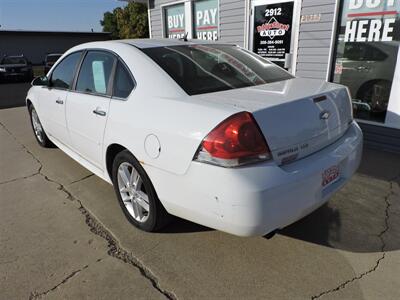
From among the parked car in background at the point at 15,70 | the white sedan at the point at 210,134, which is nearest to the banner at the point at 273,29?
the white sedan at the point at 210,134


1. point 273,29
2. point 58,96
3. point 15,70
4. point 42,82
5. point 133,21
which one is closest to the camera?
point 58,96

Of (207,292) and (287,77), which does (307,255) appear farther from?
(287,77)

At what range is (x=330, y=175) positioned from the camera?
2.17 metres

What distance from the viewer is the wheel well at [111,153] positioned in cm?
269

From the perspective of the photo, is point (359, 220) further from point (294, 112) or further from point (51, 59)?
point (51, 59)

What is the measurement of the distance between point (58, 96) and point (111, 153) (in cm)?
135

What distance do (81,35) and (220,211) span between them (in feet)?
116

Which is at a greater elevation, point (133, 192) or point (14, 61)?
point (14, 61)

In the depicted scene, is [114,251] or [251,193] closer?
[251,193]

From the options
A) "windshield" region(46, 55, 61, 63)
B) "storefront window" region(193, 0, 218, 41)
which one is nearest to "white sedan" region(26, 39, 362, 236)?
"storefront window" region(193, 0, 218, 41)

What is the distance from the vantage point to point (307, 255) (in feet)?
7.70

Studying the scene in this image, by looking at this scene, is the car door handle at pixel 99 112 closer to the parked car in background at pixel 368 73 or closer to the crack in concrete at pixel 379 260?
the crack in concrete at pixel 379 260

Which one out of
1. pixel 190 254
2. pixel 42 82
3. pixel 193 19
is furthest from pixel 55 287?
pixel 193 19

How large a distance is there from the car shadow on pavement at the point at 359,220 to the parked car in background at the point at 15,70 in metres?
17.7
